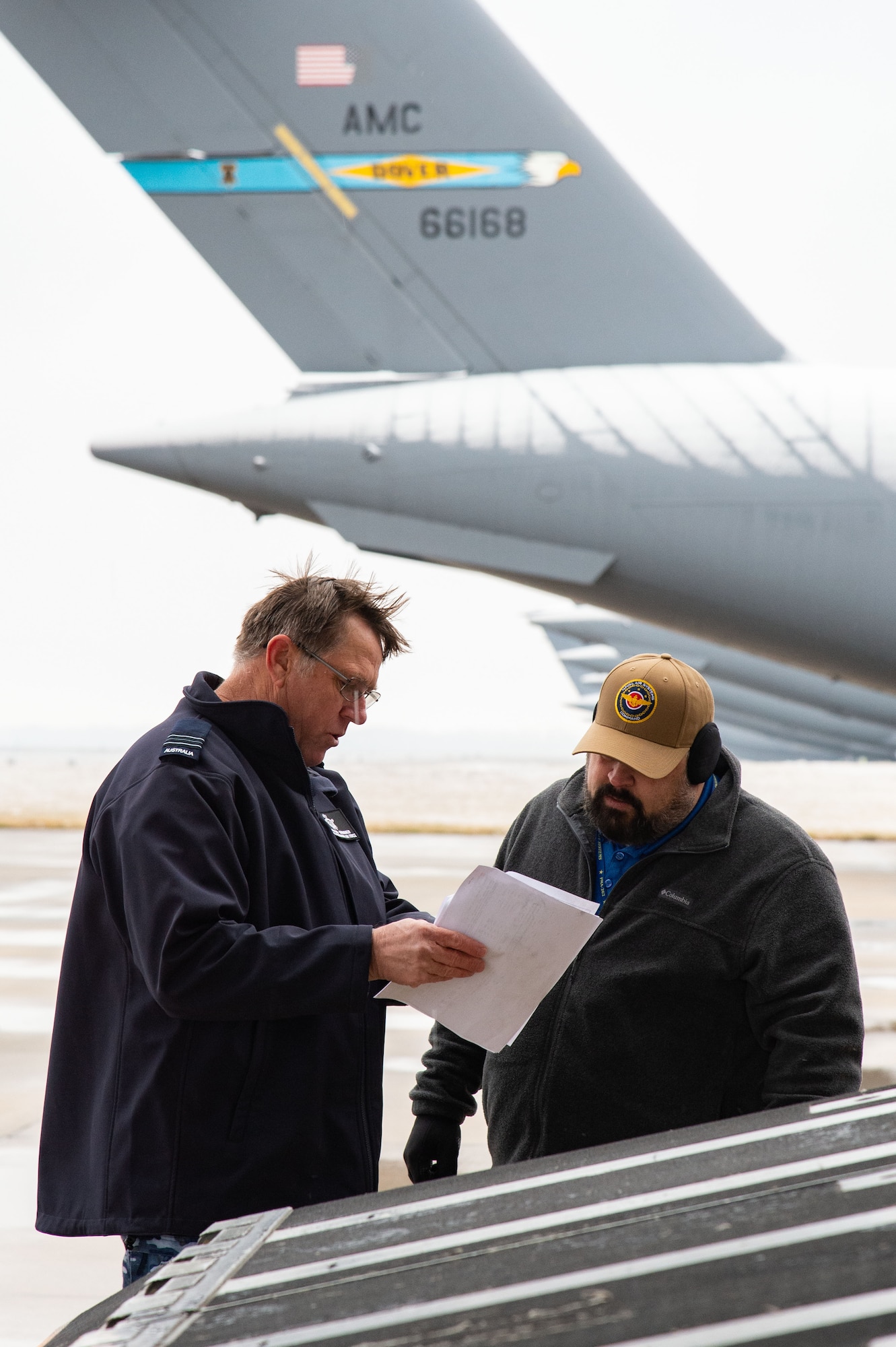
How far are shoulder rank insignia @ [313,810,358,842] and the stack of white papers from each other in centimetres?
25

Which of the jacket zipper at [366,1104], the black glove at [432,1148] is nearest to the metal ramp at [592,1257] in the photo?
Result: the jacket zipper at [366,1104]

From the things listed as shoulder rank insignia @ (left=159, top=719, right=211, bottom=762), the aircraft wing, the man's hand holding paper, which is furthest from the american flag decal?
the man's hand holding paper

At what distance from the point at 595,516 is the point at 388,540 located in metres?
1.21

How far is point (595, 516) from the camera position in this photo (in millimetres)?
6961

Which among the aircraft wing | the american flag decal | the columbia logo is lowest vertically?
the columbia logo

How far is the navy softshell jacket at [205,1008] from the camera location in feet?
5.85

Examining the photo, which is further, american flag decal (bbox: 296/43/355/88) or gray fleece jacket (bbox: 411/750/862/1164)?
american flag decal (bbox: 296/43/355/88)

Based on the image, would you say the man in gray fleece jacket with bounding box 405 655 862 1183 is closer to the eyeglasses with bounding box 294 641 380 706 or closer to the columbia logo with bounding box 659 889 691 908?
the columbia logo with bounding box 659 889 691 908

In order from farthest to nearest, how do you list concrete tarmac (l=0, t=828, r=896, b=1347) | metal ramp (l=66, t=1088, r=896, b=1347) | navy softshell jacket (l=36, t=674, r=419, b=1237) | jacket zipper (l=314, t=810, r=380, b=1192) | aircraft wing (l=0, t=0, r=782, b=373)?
aircraft wing (l=0, t=0, r=782, b=373), concrete tarmac (l=0, t=828, r=896, b=1347), jacket zipper (l=314, t=810, r=380, b=1192), navy softshell jacket (l=36, t=674, r=419, b=1237), metal ramp (l=66, t=1088, r=896, b=1347)

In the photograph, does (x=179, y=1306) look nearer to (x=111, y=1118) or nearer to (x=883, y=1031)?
(x=111, y=1118)

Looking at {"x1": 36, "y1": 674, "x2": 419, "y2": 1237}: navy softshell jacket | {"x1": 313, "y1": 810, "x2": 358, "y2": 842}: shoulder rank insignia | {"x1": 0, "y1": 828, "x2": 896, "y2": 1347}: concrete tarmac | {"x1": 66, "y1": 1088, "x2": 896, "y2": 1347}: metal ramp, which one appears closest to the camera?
{"x1": 66, "y1": 1088, "x2": 896, "y2": 1347}: metal ramp

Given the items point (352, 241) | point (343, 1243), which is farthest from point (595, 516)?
point (343, 1243)

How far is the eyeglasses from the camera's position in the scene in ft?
6.71

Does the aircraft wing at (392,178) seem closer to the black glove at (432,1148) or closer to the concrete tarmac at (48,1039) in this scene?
the concrete tarmac at (48,1039)
